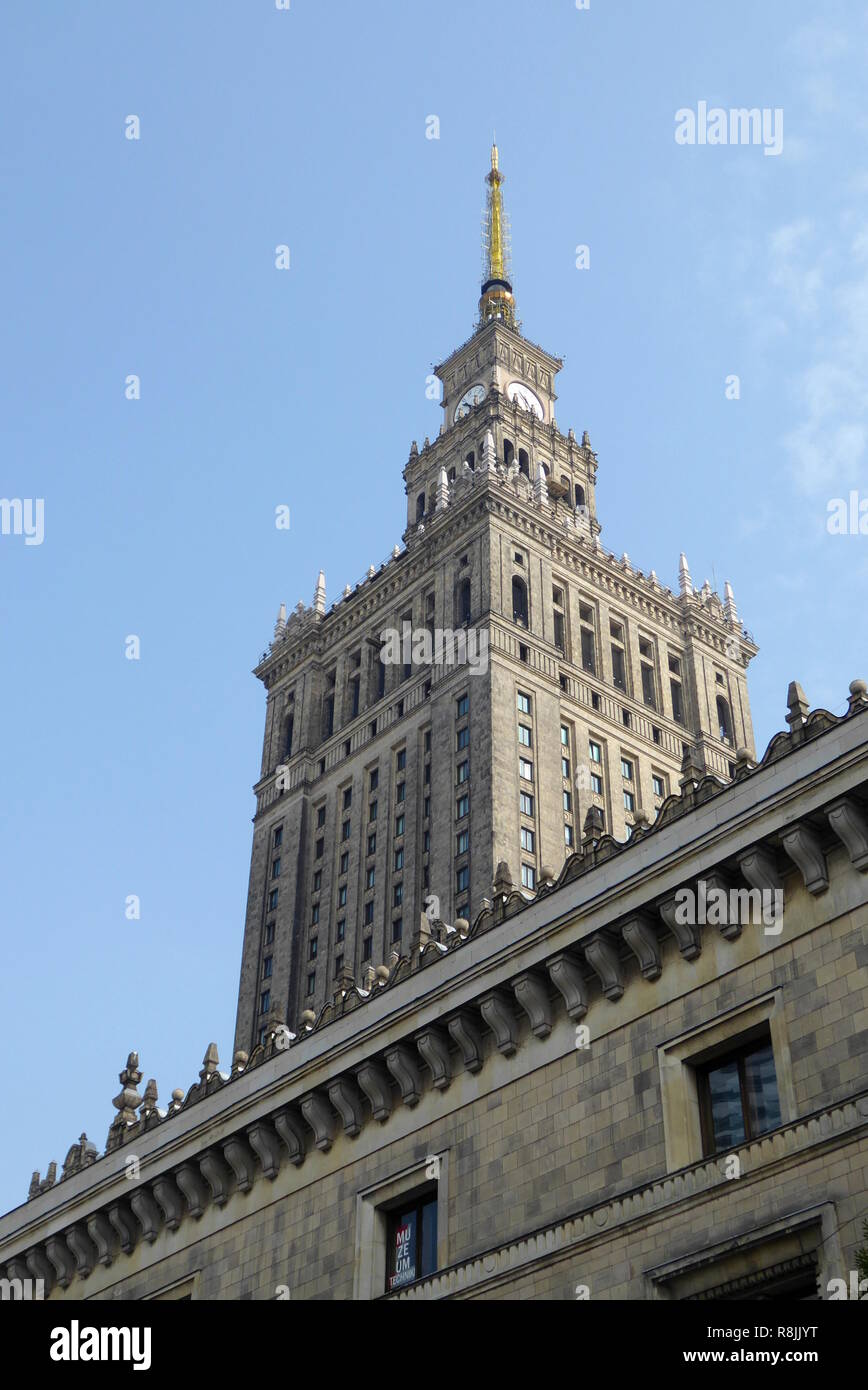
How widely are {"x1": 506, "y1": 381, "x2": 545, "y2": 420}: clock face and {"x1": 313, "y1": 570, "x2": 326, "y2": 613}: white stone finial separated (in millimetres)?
19438

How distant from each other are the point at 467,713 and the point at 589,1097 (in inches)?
2651

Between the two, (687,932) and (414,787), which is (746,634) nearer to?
(414,787)

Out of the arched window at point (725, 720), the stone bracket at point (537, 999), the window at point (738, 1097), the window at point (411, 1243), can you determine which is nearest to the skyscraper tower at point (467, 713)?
the arched window at point (725, 720)

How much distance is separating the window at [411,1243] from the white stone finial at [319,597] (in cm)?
8560

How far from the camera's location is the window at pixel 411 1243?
2995 centimetres

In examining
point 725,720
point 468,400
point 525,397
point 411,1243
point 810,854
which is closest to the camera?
point 810,854

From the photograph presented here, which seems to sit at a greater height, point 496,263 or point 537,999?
point 496,263

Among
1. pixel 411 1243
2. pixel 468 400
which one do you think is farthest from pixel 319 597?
pixel 411 1243

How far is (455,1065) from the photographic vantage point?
30641 millimetres

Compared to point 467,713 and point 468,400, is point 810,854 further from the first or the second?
point 468,400

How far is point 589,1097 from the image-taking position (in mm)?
27766

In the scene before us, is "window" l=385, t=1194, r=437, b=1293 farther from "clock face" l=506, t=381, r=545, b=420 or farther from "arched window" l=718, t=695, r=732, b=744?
"clock face" l=506, t=381, r=545, b=420
